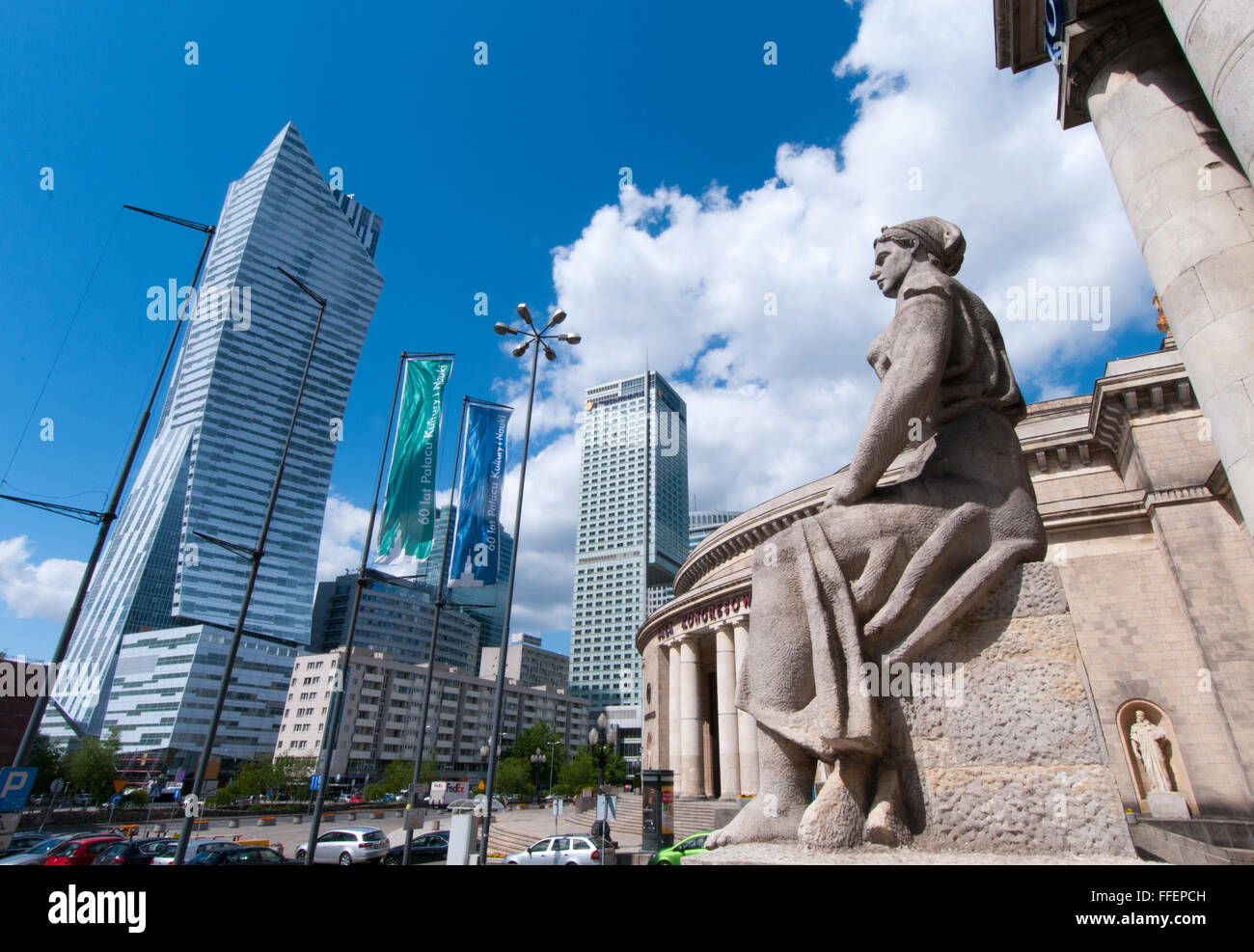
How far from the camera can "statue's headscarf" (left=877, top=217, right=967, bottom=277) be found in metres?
5.61

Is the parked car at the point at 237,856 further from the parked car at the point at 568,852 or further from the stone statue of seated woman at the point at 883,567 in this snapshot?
the stone statue of seated woman at the point at 883,567

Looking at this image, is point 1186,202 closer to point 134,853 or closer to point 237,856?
point 237,856

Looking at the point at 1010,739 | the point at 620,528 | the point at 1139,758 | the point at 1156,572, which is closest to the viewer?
the point at 1010,739

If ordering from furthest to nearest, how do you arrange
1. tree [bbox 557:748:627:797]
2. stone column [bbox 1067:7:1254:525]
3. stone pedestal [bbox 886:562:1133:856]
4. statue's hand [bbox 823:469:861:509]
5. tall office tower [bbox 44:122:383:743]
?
1. tall office tower [bbox 44:122:383:743]
2. tree [bbox 557:748:627:797]
3. stone column [bbox 1067:7:1254:525]
4. statue's hand [bbox 823:469:861:509]
5. stone pedestal [bbox 886:562:1133:856]

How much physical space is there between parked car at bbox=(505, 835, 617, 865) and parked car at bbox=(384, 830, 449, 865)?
5.06 meters

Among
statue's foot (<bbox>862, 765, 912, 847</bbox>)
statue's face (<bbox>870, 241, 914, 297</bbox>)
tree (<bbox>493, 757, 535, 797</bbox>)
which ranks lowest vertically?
tree (<bbox>493, 757, 535, 797</bbox>)

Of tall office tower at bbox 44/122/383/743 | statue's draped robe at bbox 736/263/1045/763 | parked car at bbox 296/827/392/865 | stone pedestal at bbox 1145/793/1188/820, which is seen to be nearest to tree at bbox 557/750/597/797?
tall office tower at bbox 44/122/383/743

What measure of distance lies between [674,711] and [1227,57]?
122ft

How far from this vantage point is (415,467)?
18734 mm

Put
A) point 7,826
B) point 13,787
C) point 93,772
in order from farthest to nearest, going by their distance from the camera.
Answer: point 93,772
point 7,826
point 13,787

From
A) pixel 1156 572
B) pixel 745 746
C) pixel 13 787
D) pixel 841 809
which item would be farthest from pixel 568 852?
pixel 1156 572

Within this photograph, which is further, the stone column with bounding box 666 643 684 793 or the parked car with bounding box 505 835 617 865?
the stone column with bounding box 666 643 684 793

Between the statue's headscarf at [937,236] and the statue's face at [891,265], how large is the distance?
93mm

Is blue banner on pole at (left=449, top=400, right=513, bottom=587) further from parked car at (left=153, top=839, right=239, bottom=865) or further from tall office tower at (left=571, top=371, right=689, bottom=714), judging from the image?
tall office tower at (left=571, top=371, right=689, bottom=714)
